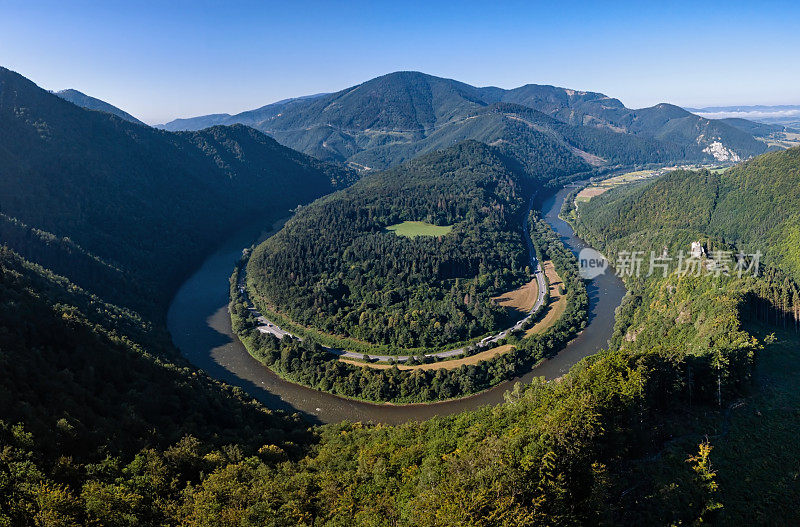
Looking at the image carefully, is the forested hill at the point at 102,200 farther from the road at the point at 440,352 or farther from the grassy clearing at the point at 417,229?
the grassy clearing at the point at 417,229

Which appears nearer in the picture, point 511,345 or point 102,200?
point 511,345

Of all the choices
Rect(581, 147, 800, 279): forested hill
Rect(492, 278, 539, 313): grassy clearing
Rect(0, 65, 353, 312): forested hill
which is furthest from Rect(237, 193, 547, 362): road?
Rect(581, 147, 800, 279): forested hill

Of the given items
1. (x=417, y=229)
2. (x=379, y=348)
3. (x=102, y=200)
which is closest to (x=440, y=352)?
(x=379, y=348)

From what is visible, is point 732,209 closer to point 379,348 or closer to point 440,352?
point 440,352

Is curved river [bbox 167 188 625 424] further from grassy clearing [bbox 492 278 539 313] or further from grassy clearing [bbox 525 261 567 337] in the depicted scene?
grassy clearing [bbox 492 278 539 313]

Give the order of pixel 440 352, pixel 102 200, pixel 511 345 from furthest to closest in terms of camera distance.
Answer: pixel 102 200 → pixel 511 345 → pixel 440 352

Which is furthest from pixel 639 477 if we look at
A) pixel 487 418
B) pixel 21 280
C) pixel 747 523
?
pixel 21 280

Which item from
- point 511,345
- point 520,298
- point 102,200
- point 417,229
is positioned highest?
point 102,200
